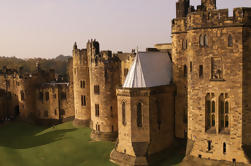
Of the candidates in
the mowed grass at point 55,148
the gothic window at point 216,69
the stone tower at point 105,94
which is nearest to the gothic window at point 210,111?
the gothic window at point 216,69

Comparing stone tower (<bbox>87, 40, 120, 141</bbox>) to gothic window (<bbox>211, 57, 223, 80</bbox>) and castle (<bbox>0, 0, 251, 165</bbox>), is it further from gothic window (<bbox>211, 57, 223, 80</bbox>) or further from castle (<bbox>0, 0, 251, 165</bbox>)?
gothic window (<bbox>211, 57, 223, 80</bbox>)

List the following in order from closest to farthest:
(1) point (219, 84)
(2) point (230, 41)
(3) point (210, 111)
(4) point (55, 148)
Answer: (2) point (230, 41) < (1) point (219, 84) < (3) point (210, 111) < (4) point (55, 148)

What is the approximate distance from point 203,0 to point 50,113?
35.7 meters

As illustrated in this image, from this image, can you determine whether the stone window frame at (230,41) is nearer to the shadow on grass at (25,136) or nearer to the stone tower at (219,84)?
the stone tower at (219,84)

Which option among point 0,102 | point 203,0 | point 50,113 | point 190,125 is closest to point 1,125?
point 0,102

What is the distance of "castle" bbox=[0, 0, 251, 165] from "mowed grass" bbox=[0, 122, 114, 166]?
256 cm

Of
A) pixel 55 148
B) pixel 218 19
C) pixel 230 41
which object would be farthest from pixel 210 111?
pixel 55 148

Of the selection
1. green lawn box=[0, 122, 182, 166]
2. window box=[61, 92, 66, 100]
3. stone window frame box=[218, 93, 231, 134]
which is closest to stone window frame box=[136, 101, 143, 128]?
green lawn box=[0, 122, 182, 166]

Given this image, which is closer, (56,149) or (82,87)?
(56,149)

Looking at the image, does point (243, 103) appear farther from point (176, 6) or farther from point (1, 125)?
point (1, 125)

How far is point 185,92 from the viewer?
31.4 m

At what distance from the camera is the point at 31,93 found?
181ft

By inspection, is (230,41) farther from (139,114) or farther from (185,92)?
(139,114)

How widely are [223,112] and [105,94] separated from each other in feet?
57.0
